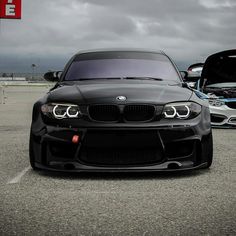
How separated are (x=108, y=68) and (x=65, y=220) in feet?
10.3

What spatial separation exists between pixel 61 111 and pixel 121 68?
1494 mm

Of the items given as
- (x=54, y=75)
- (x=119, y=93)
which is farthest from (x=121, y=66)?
(x=119, y=93)

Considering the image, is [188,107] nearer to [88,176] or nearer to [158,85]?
[158,85]

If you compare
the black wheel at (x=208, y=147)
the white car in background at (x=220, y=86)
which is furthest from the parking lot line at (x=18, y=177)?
the white car in background at (x=220, y=86)

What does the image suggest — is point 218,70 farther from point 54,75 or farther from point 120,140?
point 120,140

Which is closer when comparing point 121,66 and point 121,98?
point 121,98

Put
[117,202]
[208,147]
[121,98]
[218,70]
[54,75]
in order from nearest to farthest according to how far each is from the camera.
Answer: [117,202], [121,98], [208,147], [54,75], [218,70]

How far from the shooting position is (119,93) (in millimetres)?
5691

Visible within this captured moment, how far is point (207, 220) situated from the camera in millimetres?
4051

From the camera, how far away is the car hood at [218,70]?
479 inches

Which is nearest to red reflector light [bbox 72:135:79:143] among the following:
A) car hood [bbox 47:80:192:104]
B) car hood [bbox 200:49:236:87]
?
car hood [bbox 47:80:192:104]

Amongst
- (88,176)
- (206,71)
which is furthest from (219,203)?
(206,71)

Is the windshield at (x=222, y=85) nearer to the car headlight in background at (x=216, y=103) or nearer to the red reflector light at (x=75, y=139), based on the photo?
the car headlight in background at (x=216, y=103)

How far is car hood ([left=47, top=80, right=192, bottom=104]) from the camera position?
18.4 ft
